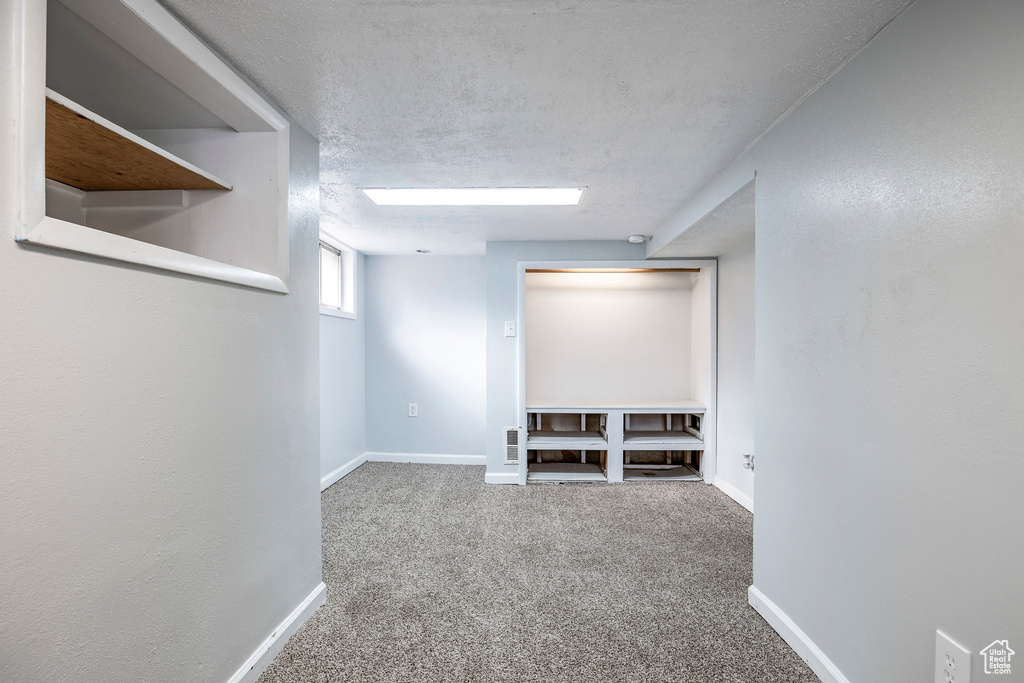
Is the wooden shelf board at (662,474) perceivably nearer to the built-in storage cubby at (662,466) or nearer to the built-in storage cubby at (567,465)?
the built-in storage cubby at (662,466)

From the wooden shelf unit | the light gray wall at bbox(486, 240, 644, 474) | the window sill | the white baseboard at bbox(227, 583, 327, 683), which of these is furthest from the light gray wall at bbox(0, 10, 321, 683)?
the wooden shelf unit

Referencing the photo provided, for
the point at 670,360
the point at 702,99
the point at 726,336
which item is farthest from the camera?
the point at 670,360

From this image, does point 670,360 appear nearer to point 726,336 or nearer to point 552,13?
point 726,336

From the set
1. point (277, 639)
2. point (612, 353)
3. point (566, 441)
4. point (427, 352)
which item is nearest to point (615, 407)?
point (566, 441)

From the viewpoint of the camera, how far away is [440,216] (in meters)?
3.22

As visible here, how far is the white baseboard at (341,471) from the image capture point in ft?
12.8

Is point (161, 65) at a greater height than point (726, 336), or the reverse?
point (161, 65)

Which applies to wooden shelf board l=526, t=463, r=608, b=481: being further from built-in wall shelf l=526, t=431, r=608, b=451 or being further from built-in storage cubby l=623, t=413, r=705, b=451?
built-in storage cubby l=623, t=413, r=705, b=451

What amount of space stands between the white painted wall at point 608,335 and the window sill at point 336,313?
171 cm

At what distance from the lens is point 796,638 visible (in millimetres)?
1763

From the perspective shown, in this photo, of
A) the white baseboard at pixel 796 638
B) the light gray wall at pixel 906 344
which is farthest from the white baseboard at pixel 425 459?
the light gray wall at pixel 906 344

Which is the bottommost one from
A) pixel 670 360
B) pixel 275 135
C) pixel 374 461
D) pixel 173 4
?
pixel 374 461

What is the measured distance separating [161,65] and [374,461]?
4.04 m

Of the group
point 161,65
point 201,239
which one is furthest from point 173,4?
point 201,239
